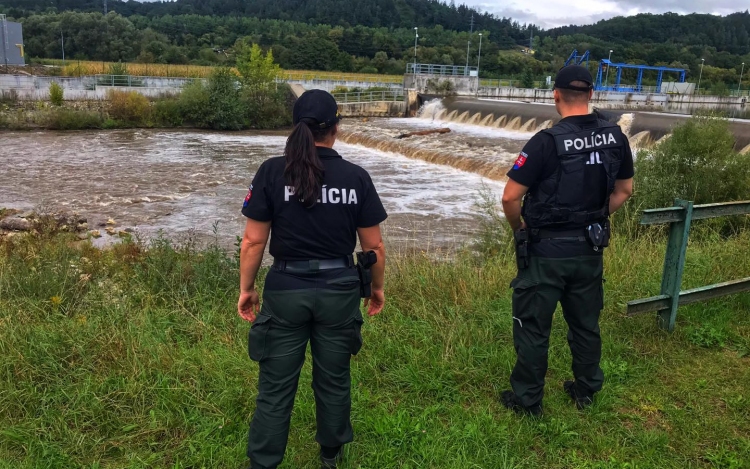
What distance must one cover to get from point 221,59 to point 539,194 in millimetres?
76589

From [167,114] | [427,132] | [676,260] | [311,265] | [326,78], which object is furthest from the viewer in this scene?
[326,78]

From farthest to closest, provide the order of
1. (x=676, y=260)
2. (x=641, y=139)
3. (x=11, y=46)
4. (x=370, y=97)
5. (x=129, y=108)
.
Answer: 1. (x=11, y=46)
2. (x=370, y=97)
3. (x=129, y=108)
4. (x=641, y=139)
5. (x=676, y=260)

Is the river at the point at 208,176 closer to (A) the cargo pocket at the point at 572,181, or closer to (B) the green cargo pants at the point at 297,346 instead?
(A) the cargo pocket at the point at 572,181

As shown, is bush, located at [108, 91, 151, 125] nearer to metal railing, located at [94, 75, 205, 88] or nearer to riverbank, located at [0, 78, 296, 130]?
riverbank, located at [0, 78, 296, 130]

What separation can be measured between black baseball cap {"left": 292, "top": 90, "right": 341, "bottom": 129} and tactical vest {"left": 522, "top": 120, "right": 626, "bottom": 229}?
1.32m

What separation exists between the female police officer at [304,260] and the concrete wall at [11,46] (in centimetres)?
5259

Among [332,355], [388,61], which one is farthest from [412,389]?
[388,61]

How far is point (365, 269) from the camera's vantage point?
2877 millimetres

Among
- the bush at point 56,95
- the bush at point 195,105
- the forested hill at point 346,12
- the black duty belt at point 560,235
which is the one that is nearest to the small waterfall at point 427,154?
the bush at point 195,105

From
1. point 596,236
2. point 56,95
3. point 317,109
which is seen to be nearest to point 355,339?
point 317,109

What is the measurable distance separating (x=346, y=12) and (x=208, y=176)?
140631mm

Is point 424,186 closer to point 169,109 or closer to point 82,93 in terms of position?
point 169,109

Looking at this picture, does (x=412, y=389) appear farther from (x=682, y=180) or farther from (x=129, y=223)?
(x=129, y=223)

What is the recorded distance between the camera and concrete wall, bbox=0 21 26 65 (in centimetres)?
4544
